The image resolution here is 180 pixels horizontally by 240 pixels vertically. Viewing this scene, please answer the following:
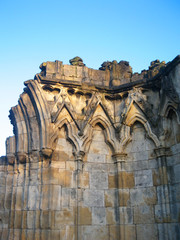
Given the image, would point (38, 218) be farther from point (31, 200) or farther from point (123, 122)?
point (123, 122)

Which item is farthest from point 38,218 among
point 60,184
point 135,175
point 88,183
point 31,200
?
point 135,175

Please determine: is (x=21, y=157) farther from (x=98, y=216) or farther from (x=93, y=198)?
(x=98, y=216)

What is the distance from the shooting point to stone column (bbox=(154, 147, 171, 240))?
7332mm

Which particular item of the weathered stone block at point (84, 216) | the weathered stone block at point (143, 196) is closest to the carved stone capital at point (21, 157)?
the weathered stone block at point (84, 216)

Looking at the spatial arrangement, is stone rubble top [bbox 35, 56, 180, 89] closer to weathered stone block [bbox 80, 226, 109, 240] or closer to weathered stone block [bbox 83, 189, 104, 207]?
weathered stone block [bbox 83, 189, 104, 207]

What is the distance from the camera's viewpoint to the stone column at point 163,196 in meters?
7.33

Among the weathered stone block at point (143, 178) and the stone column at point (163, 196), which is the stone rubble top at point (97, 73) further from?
the weathered stone block at point (143, 178)

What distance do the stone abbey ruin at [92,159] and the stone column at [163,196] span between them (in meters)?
0.03

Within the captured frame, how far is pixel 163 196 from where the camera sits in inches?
298

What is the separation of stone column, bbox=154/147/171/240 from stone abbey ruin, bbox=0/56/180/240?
3 cm

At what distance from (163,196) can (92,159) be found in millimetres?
2395

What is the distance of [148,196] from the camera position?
7.95 meters

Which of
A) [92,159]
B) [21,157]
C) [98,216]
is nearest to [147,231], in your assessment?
[98,216]

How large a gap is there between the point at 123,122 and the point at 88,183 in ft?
7.53
